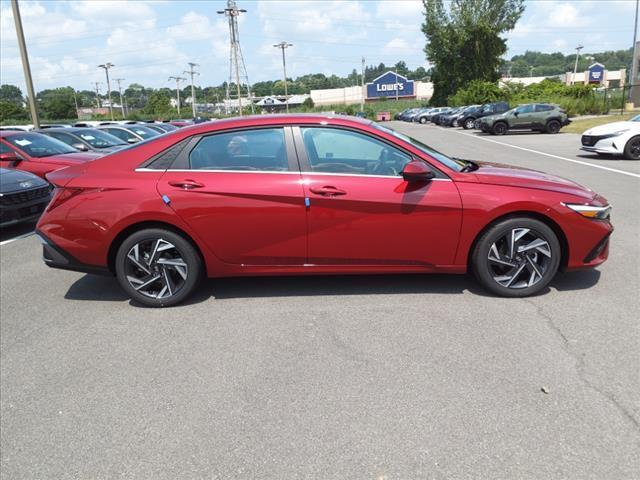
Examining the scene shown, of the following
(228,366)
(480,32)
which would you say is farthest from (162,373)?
(480,32)

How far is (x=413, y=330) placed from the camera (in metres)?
3.82

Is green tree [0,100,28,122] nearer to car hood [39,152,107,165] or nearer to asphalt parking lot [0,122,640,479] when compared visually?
car hood [39,152,107,165]

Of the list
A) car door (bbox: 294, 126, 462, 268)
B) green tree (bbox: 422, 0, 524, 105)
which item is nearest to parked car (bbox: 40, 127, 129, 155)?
car door (bbox: 294, 126, 462, 268)

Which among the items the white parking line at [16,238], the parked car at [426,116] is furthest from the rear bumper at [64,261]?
the parked car at [426,116]

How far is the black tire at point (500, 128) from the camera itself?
27286mm

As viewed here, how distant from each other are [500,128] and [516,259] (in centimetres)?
2519

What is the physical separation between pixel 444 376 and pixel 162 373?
1.84 m

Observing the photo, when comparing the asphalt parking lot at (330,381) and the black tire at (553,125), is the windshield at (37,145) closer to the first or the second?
the asphalt parking lot at (330,381)

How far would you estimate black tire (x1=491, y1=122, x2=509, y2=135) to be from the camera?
2729cm

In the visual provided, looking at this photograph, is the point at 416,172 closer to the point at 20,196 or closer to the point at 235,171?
the point at 235,171

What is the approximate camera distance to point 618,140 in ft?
44.8

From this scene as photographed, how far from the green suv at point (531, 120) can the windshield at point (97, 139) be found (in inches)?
799

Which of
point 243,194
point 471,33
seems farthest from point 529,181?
point 471,33

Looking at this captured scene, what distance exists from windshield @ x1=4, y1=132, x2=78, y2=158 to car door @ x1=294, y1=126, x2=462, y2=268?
795 centimetres
